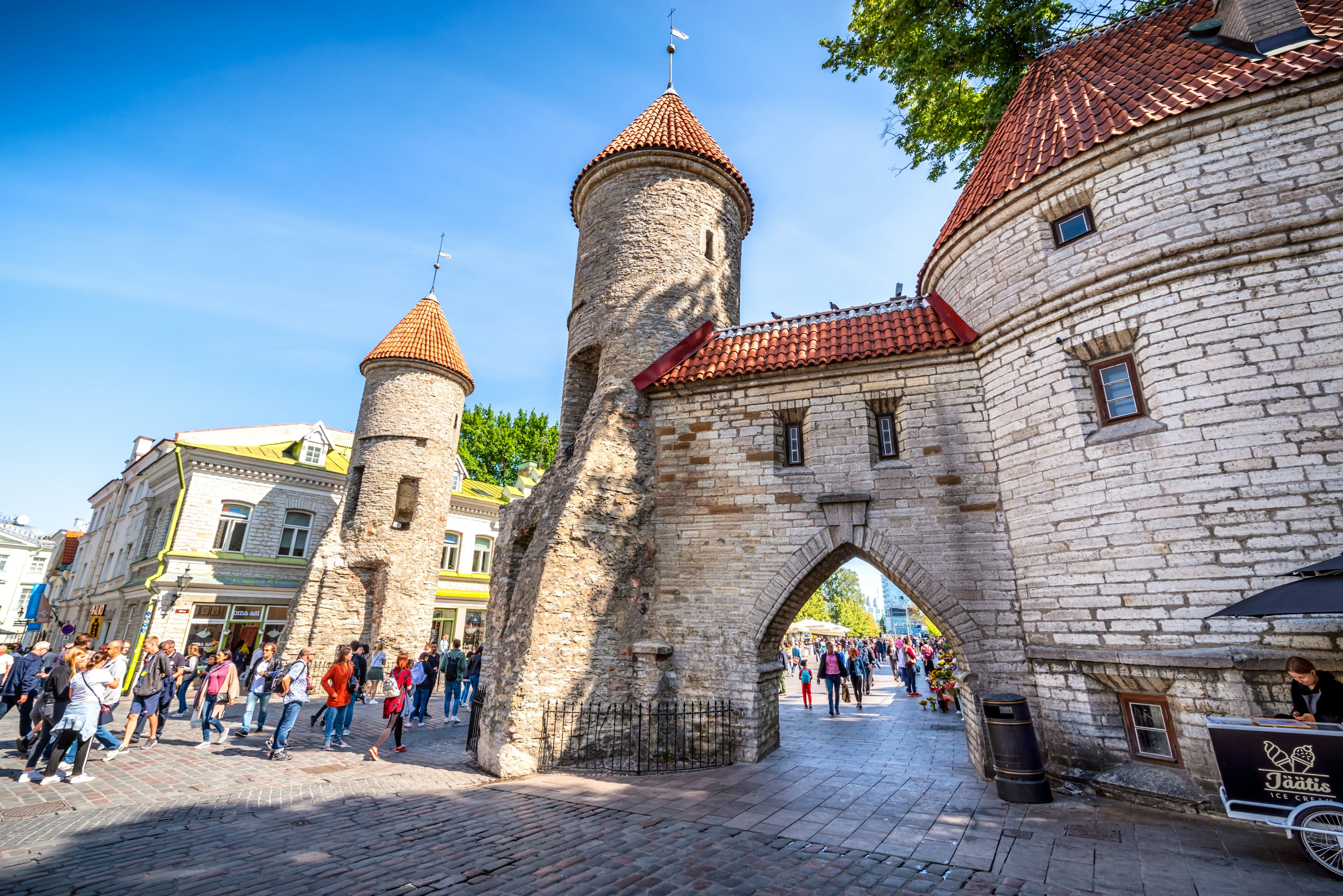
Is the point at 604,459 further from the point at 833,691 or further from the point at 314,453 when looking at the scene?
the point at 314,453

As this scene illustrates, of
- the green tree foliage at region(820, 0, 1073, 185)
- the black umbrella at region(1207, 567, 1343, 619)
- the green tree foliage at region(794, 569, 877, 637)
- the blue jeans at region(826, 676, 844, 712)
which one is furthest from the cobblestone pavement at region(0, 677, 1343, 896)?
the green tree foliage at region(794, 569, 877, 637)

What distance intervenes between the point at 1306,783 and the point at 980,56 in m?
12.6

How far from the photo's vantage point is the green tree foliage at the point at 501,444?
32875 millimetres

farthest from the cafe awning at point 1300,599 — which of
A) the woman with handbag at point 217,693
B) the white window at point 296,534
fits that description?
the white window at point 296,534

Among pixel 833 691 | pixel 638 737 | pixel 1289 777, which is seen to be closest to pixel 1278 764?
pixel 1289 777

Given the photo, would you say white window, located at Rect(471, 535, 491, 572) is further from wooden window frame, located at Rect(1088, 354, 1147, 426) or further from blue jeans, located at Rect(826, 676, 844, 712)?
wooden window frame, located at Rect(1088, 354, 1147, 426)

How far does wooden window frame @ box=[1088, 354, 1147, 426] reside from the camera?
7199mm

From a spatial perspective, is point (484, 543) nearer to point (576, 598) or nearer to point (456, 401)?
point (456, 401)

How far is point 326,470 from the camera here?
888 inches

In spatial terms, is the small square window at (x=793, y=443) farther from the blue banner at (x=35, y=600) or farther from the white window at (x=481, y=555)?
the blue banner at (x=35, y=600)

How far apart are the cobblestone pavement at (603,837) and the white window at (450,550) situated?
16544mm

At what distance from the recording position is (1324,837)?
4.45 m

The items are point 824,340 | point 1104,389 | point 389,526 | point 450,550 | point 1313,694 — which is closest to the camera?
point 1313,694

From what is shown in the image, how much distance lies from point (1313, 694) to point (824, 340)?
24.8 ft
